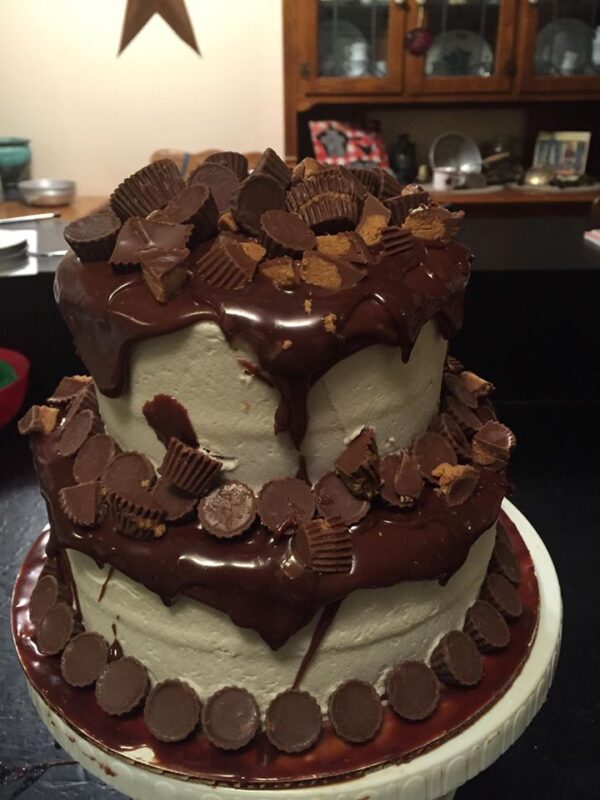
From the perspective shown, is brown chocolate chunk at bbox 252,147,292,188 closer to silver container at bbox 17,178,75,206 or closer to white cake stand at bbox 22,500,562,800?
white cake stand at bbox 22,500,562,800

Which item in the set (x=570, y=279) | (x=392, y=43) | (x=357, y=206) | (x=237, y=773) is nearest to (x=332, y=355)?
(x=357, y=206)

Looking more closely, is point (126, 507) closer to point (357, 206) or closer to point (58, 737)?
point (58, 737)

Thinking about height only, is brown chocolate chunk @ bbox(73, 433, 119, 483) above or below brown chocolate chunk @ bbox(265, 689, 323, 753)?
above

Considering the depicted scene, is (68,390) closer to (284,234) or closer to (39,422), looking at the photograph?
(39,422)

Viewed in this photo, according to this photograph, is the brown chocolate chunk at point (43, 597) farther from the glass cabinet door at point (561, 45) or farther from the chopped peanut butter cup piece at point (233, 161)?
the glass cabinet door at point (561, 45)

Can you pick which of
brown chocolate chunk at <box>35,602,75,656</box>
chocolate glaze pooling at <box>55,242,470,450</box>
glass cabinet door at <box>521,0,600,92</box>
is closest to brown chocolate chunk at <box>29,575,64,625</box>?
brown chocolate chunk at <box>35,602,75,656</box>

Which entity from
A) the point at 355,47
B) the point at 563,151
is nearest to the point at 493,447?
the point at 355,47
